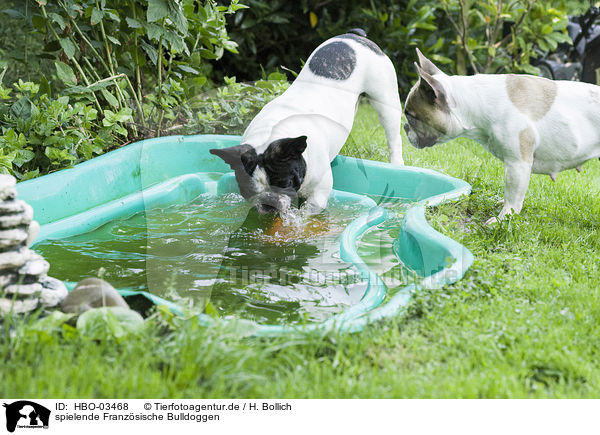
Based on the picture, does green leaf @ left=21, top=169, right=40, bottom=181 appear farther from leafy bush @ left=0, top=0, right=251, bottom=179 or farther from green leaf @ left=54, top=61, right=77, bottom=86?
green leaf @ left=54, top=61, right=77, bottom=86

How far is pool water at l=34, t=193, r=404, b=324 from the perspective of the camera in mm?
2695

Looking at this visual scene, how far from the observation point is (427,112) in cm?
335

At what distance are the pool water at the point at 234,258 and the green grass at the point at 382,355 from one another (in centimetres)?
31

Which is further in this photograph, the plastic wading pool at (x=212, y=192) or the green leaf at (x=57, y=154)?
the green leaf at (x=57, y=154)

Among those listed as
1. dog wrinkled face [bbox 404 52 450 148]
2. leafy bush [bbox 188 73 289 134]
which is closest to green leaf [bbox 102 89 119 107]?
leafy bush [bbox 188 73 289 134]

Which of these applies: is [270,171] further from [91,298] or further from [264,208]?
[91,298]

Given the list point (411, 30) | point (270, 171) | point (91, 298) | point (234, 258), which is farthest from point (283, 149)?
point (411, 30)

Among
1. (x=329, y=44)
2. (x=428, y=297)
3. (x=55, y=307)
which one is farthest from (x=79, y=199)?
(x=428, y=297)

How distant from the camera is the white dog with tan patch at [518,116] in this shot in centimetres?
326

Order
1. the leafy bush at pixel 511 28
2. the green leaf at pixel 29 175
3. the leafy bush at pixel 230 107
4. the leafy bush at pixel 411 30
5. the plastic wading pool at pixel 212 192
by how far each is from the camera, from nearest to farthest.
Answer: the plastic wading pool at pixel 212 192 < the green leaf at pixel 29 175 < the leafy bush at pixel 230 107 < the leafy bush at pixel 511 28 < the leafy bush at pixel 411 30

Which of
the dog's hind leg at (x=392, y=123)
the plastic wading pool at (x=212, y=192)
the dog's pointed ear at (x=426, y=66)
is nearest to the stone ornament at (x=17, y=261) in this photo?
the plastic wading pool at (x=212, y=192)

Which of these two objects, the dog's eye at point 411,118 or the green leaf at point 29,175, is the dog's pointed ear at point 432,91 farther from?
the green leaf at point 29,175
